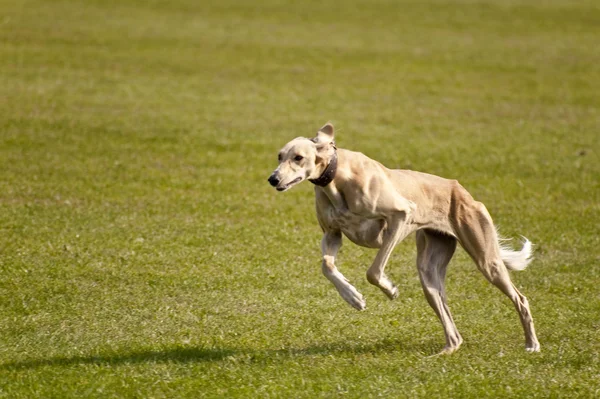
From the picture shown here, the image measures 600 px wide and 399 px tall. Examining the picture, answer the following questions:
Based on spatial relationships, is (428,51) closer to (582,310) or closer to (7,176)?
(7,176)

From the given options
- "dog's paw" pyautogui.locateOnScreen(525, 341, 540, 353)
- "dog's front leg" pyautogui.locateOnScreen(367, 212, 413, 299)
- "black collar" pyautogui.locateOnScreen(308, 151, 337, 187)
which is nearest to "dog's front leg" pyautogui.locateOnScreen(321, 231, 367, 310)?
"dog's front leg" pyautogui.locateOnScreen(367, 212, 413, 299)

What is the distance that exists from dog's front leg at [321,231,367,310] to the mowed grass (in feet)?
2.28

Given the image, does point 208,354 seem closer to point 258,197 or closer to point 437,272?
point 437,272

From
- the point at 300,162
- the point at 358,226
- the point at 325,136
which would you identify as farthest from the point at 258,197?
the point at 300,162

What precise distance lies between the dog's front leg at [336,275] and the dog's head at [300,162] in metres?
0.71

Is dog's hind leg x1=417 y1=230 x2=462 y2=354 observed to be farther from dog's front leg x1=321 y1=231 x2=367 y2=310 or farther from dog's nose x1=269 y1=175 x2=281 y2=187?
dog's nose x1=269 y1=175 x2=281 y2=187

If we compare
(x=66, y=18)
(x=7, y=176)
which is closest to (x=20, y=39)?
(x=66, y=18)

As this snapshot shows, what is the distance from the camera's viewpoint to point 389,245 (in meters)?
9.13

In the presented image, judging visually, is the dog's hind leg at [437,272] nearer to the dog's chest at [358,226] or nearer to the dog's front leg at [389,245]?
the dog's front leg at [389,245]

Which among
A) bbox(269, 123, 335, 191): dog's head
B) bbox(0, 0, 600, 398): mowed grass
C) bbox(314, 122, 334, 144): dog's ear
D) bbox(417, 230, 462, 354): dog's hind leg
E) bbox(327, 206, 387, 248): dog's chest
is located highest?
bbox(314, 122, 334, 144): dog's ear

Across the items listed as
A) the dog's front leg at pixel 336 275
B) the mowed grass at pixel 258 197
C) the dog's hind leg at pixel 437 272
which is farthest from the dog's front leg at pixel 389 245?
the mowed grass at pixel 258 197

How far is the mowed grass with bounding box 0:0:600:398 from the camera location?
29.9 feet

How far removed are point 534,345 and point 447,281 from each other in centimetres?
288

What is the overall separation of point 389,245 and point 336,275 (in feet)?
2.05
